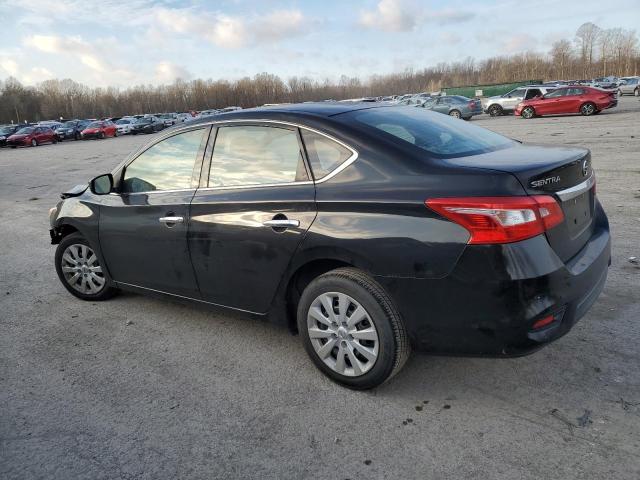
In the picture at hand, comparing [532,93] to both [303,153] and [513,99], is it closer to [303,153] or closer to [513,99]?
[513,99]

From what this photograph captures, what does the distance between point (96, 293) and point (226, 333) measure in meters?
1.58

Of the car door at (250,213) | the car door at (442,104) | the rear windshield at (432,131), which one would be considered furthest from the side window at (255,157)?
the car door at (442,104)

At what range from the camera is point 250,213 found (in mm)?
3389

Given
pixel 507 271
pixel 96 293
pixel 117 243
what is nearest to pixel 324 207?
pixel 507 271

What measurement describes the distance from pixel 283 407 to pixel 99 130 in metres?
46.8

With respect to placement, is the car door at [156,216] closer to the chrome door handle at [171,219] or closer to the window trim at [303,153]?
the chrome door handle at [171,219]

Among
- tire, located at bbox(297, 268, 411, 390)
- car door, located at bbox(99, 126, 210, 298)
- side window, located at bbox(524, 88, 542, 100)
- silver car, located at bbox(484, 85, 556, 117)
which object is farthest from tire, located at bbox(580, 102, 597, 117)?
tire, located at bbox(297, 268, 411, 390)

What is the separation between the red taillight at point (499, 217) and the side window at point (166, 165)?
6.81ft

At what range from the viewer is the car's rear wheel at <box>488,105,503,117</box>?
34572 millimetres

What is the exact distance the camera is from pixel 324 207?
307 cm

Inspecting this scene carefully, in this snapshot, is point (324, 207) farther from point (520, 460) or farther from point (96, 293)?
point (96, 293)

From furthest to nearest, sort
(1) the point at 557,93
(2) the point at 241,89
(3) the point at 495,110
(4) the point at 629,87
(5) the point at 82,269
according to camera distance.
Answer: (2) the point at 241,89
(4) the point at 629,87
(3) the point at 495,110
(1) the point at 557,93
(5) the point at 82,269

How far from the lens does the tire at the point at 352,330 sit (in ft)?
9.61

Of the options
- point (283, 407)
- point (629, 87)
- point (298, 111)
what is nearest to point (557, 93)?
point (298, 111)
